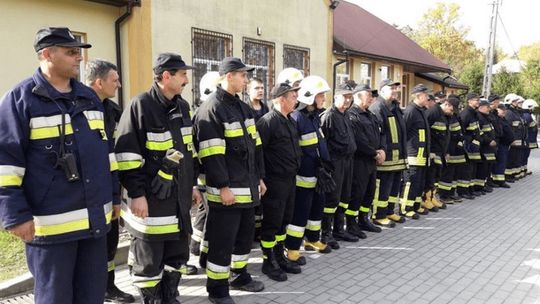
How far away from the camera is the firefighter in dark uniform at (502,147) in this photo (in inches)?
416

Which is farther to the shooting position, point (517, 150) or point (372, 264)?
point (517, 150)

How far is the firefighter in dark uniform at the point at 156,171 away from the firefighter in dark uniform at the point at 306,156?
1771 mm

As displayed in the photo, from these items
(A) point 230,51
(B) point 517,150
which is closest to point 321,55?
(A) point 230,51

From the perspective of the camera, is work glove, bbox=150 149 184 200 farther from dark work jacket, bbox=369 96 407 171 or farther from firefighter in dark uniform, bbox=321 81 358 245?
dark work jacket, bbox=369 96 407 171

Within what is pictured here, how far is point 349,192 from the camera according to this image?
6.11 m

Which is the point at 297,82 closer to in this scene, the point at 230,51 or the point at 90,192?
the point at 90,192

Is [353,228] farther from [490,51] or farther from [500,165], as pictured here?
[490,51]

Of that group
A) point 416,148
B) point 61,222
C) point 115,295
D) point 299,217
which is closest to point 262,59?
point 416,148

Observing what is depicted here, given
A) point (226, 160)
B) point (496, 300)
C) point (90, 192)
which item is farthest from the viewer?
point (496, 300)

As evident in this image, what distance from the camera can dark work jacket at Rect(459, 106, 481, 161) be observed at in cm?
935

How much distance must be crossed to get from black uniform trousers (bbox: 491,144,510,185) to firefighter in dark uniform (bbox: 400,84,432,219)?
13.8ft

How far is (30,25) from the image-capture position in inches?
269

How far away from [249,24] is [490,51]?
531 inches

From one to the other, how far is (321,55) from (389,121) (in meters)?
6.46
